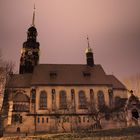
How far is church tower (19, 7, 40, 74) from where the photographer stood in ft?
230

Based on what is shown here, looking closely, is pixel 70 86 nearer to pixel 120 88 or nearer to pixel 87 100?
pixel 87 100

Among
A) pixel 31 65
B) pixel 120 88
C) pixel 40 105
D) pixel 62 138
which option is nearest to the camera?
pixel 62 138

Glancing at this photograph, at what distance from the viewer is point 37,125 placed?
54906 millimetres

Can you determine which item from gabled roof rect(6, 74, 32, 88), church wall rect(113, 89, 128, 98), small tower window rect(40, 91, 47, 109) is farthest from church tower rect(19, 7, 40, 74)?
church wall rect(113, 89, 128, 98)

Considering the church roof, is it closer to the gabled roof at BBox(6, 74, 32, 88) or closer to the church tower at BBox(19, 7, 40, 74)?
the gabled roof at BBox(6, 74, 32, 88)

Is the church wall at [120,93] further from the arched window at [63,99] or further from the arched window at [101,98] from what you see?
the arched window at [63,99]

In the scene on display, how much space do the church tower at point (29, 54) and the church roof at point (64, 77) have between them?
18.6ft

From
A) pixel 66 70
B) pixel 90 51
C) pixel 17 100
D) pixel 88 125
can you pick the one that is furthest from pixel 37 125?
pixel 90 51

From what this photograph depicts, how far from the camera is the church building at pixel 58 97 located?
5469 cm

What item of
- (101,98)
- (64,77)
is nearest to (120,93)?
(101,98)

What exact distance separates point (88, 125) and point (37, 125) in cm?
1164

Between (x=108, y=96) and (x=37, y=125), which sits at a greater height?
(x=108, y=96)

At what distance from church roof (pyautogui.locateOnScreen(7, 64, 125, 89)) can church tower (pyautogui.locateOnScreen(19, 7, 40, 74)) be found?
223 inches

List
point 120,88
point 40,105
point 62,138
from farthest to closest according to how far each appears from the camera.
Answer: point 120,88, point 40,105, point 62,138
